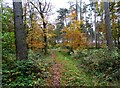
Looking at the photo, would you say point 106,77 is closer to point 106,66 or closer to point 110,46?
point 106,66

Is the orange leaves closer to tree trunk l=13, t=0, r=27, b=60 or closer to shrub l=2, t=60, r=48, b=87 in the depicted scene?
tree trunk l=13, t=0, r=27, b=60

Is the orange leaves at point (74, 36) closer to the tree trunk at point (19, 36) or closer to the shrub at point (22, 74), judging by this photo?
the tree trunk at point (19, 36)

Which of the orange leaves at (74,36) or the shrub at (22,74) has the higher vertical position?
the orange leaves at (74,36)

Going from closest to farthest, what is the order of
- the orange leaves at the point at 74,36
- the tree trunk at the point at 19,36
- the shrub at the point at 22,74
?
the shrub at the point at 22,74
the tree trunk at the point at 19,36
the orange leaves at the point at 74,36

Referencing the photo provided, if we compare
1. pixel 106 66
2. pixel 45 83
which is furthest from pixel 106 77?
pixel 45 83

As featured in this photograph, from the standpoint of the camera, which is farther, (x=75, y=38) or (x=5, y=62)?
(x=75, y=38)

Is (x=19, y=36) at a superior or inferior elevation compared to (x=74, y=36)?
superior

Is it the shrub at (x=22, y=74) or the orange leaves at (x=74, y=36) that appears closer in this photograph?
the shrub at (x=22, y=74)

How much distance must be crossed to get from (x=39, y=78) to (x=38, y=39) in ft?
43.2

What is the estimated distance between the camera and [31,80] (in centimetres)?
692

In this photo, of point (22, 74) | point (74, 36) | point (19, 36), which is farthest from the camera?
point (74, 36)

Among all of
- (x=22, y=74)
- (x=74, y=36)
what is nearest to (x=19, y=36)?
(x=22, y=74)

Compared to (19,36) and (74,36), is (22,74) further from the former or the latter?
(74,36)

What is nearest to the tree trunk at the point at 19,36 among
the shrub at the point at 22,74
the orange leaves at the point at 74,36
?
the shrub at the point at 22,74
